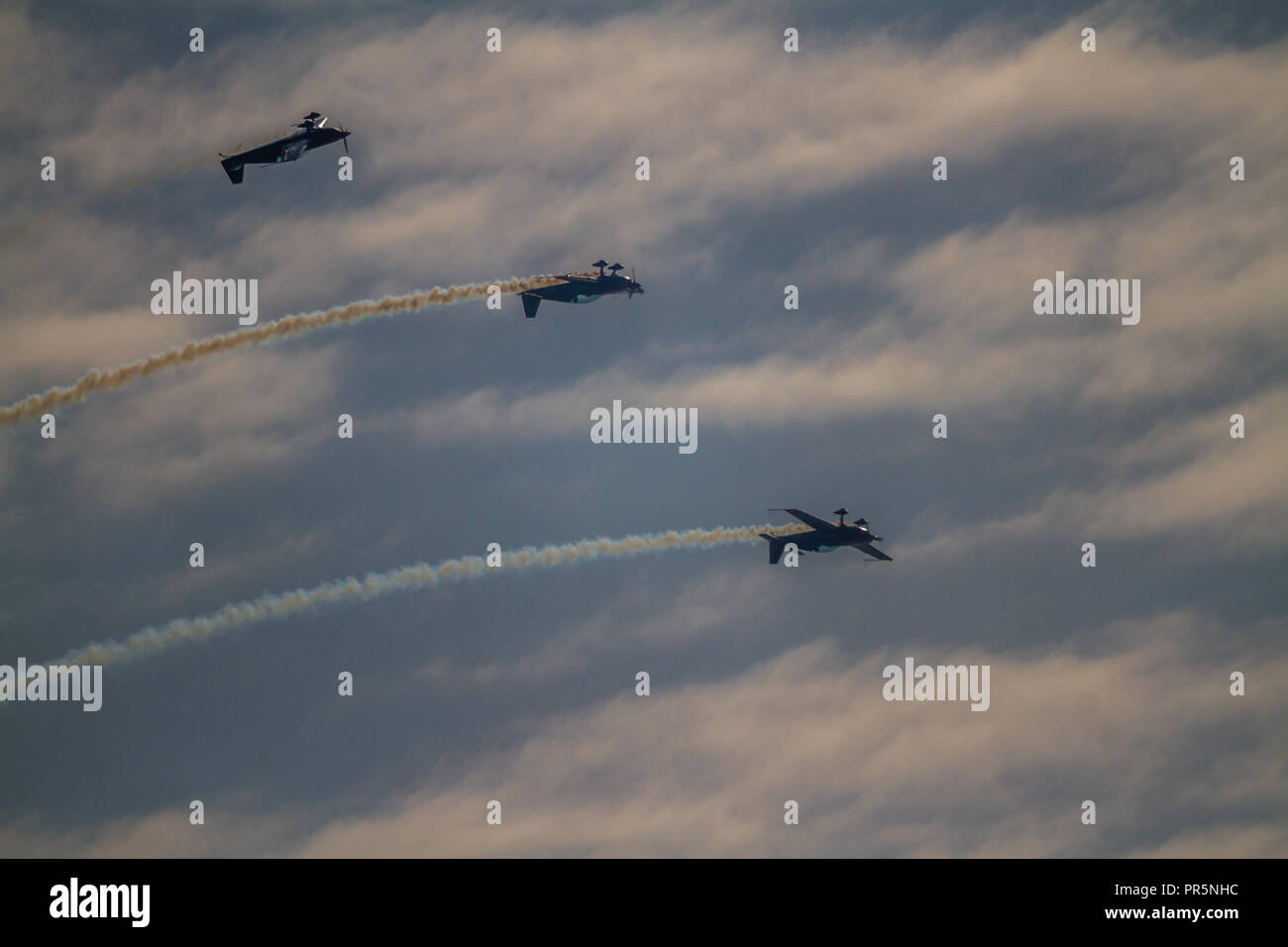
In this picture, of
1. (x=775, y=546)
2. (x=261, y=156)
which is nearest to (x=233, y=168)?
(x=261, y=156)

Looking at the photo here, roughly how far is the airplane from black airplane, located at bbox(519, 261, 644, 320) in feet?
61.5

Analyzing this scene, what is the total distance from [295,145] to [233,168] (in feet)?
17.5

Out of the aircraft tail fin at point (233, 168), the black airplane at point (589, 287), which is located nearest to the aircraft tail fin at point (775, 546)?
the black airplane at point (589, 287)

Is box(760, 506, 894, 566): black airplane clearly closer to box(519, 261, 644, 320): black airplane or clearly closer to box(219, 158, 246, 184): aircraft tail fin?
box(519, 261, 644, 320): black airplane

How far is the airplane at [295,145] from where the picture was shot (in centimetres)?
19175

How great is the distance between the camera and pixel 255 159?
193 meters

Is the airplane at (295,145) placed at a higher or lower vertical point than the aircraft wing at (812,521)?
higher

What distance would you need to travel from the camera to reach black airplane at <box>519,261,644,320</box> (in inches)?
7721

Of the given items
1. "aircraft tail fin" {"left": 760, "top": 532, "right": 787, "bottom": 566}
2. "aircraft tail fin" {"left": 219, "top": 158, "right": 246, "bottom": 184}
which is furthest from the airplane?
"aircraft tail fin" {"left": 760, "top": 532, "right": 787, "bottom": 566}

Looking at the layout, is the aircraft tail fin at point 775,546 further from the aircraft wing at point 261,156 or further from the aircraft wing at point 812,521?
the aircraft wing at point 261,156
